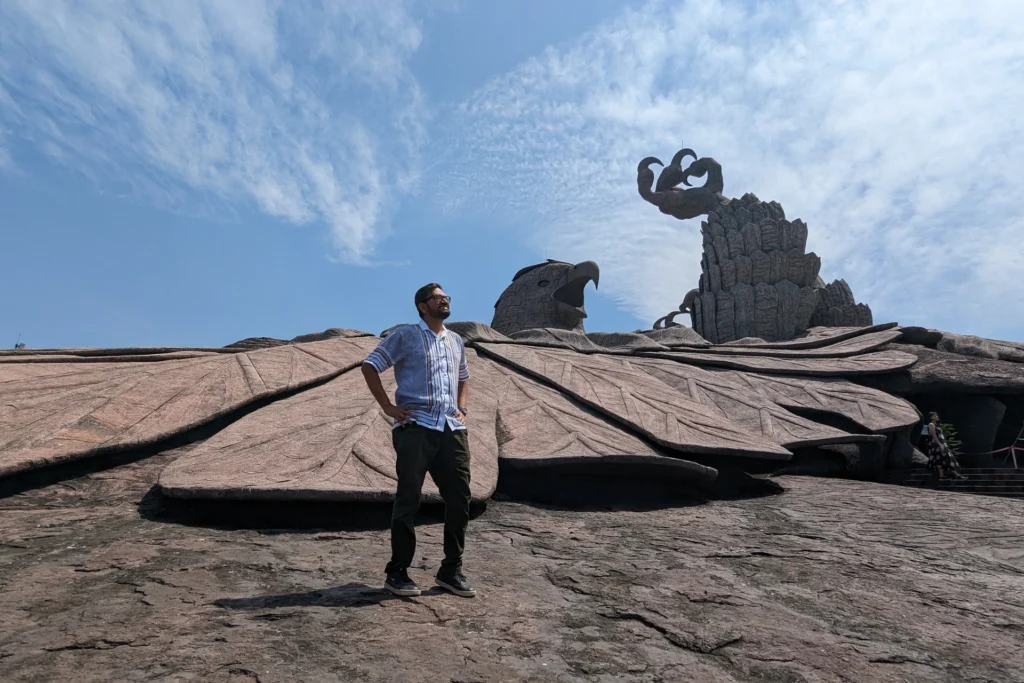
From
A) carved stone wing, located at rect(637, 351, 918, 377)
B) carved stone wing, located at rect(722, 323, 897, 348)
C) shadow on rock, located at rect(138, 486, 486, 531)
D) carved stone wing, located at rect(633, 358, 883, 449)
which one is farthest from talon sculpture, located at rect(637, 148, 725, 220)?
shadow on rock, located at rect(138, 486, 486, 531)

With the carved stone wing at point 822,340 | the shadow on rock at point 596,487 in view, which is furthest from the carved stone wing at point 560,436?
the carved stone wing at point 822,340

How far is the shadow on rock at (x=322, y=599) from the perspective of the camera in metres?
2.09

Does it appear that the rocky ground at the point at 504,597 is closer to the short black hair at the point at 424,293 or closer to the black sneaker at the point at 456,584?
the black sneaker at the point at 456,584

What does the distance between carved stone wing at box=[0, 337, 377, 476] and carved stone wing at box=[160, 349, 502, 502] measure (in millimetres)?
404

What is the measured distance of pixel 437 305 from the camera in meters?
2.54

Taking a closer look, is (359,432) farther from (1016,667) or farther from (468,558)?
(1016,667)

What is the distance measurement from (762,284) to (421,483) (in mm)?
12789

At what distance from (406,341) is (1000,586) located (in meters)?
2.51

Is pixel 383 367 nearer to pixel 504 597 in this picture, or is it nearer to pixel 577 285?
pixel 504 597

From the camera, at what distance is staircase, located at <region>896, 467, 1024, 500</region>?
663 cm

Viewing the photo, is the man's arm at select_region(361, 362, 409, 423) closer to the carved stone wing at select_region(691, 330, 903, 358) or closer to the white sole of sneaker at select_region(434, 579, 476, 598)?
the white sole of sneaker at select_region(434, 579, 476, 598)

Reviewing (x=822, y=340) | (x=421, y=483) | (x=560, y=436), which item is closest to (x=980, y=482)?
(x=822, y=340)

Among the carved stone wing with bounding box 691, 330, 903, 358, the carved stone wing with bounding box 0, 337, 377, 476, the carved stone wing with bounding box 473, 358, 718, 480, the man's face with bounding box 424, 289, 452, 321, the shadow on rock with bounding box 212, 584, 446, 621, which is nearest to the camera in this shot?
the shadow on rock with bounding box 212, 584, 446, 621

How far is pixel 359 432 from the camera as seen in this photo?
3.76 m
